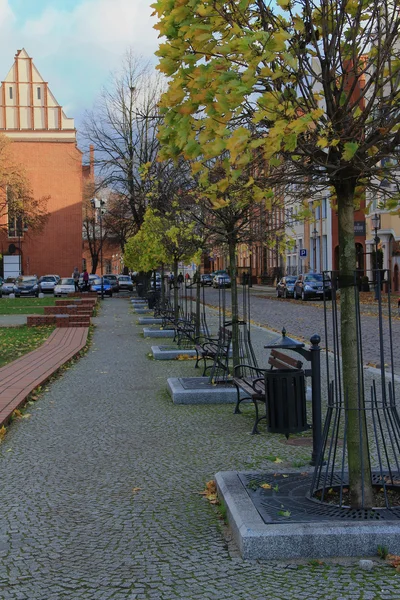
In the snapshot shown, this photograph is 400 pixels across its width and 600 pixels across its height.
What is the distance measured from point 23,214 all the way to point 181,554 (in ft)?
187

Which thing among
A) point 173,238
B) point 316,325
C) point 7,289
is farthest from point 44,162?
point 173,238

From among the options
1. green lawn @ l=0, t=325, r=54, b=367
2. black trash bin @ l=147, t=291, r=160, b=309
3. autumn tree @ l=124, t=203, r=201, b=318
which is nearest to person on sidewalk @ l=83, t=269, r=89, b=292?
black trash bin @ l=147, t=291, r=160, b=309

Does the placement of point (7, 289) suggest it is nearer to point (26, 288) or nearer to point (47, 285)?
point (26, 288)

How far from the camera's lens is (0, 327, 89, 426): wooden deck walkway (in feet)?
33.4

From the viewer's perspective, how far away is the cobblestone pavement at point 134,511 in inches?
165

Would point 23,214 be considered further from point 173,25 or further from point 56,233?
point 173,25

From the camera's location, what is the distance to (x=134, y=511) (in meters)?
5.60

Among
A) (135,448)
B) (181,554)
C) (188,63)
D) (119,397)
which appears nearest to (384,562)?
(181,554)

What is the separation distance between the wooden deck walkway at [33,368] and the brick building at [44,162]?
49.1m

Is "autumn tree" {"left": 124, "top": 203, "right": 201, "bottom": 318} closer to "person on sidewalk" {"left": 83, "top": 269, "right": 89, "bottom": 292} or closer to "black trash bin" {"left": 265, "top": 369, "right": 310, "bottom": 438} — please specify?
"black trash bin" {"left": 265, "top": 369, "right": 310, "bottom": 438}

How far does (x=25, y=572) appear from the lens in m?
4.45

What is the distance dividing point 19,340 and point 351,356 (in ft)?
53.5

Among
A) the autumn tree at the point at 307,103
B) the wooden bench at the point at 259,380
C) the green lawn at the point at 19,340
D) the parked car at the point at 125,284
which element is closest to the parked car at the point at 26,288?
the parked car at the point at 125,284

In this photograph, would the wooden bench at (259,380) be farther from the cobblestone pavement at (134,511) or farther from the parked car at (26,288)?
the parked car at (26,288)
